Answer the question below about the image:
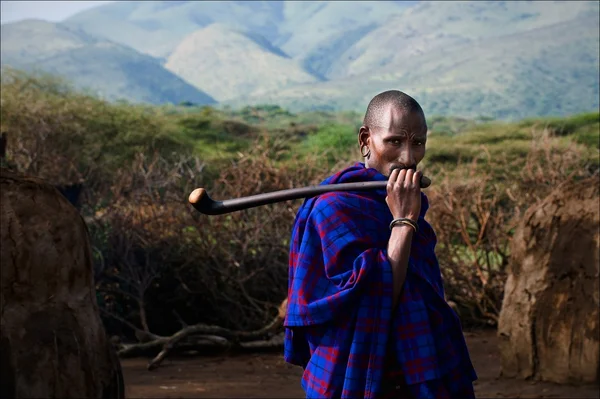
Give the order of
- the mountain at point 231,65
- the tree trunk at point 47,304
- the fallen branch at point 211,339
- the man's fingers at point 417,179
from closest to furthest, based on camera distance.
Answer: the man's fingers at point 417,179
the tree trunk at point 47,304
the fallen branch at point 211,339
the mountain at point 231,65

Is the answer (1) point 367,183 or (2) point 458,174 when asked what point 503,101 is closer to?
(2) point 458,174

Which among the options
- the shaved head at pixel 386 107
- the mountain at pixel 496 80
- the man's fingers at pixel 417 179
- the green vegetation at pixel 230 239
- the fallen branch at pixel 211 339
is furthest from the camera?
the mountain at pixel 496 80

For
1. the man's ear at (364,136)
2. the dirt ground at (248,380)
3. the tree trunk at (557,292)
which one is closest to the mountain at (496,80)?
the dirt ground at (248,380)

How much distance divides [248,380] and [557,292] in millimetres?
2424

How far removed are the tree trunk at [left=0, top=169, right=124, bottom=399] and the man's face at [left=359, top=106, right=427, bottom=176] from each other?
1.69 meters

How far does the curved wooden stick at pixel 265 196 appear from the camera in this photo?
2.86 meters

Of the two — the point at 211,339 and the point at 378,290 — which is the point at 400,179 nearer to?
the point at 378,290

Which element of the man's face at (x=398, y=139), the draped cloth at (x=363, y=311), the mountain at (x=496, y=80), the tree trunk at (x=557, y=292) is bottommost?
the tree trunk at (x=557, y=292)

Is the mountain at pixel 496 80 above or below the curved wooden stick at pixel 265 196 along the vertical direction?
above

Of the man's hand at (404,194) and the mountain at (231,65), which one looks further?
the mountain at (231,65)

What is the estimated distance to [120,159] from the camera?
55.5ft

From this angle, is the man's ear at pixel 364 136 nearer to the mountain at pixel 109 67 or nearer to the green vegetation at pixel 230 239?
the green vegetation at pixel 230 239

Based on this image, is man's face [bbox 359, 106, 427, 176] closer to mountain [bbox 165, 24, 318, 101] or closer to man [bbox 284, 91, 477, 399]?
man [bbox 284, 91, 477, 399]

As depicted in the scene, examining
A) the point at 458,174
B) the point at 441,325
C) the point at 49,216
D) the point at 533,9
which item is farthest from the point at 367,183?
the point at 533,9
